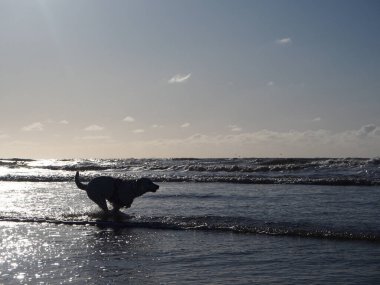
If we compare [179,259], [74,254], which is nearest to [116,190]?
[74,254]

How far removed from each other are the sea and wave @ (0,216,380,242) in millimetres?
23

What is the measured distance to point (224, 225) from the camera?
11.9 meters

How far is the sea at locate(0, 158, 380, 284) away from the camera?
7785 mm

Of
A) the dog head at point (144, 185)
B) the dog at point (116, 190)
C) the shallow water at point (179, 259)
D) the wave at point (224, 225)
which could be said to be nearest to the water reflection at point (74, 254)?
the shallow water at point (179, 259)

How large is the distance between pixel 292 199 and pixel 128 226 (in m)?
6.73

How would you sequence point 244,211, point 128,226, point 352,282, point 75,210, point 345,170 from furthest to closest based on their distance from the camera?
point 345,170
point 75,210
point 244,211
point 128,226
point 352,282

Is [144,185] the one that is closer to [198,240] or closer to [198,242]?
[198,240]

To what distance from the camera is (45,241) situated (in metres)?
10.4

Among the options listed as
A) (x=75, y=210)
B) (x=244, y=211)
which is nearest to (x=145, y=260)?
(x=244, y=211)

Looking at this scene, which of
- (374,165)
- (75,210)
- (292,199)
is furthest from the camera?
(374,165)

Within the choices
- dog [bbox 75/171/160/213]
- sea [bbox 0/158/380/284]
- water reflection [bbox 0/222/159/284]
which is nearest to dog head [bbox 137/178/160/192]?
dog [bbox 75/171/160/213]

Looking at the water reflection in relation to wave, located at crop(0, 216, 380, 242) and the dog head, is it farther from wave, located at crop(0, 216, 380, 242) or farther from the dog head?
the dog head

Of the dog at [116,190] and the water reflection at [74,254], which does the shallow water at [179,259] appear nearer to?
the water reflection at [74,254]

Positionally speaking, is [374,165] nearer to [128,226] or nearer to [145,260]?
[128,226]
